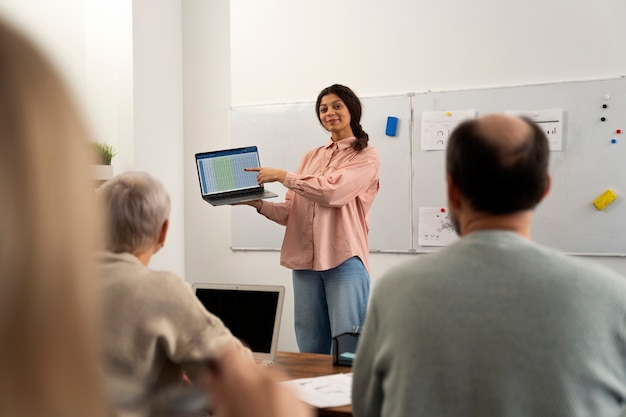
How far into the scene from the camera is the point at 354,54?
4.85 m

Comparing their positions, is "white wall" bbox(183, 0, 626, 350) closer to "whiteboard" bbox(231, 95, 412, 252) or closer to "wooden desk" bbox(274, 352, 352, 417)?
"whiteboard" bbox(231, 95, 412, 252)

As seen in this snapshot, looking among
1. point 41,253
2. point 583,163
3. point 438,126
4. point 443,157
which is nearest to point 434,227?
point 443,157

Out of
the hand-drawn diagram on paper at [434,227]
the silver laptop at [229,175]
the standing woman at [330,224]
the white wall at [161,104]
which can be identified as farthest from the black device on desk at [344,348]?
the white wall at [161,104]

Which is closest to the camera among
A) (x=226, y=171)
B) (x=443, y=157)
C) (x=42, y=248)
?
(x=42, y=248)

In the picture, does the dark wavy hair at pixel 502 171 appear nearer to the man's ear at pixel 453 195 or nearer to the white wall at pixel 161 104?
the man's ear at pixel 453 195

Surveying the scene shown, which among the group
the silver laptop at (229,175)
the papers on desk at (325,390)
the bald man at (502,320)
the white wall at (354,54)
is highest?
the white wall at (354,54)

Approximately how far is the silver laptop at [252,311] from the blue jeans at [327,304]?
2.92 feet

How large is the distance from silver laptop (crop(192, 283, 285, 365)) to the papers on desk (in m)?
0.27

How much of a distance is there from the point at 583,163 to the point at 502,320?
3.24 m

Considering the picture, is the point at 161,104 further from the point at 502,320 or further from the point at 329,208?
the point at 502,320

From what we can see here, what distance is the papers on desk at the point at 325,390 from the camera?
1927 mm

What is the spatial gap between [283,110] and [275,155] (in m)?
0.33

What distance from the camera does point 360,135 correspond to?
363 centimetres

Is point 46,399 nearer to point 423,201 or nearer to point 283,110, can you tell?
point 423,201
